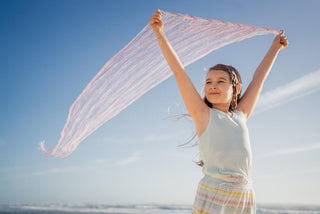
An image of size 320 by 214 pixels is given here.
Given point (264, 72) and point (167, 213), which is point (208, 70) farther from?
point (167, 213)

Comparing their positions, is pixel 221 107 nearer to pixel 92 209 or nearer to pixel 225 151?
pixel 225 151

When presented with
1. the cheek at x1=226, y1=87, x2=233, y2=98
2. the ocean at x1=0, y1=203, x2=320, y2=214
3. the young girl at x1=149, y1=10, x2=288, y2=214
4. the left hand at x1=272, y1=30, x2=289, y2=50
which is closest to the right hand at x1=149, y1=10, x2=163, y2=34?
the young girl at x1=149, y1=10, x2=288, y2=214

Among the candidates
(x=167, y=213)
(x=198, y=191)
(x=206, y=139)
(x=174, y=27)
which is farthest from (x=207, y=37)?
(x=167, y=213)

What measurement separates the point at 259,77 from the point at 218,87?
61 centimetres

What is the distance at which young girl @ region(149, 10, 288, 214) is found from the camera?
1845 millimetres

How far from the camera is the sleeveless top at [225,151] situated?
1.86 m

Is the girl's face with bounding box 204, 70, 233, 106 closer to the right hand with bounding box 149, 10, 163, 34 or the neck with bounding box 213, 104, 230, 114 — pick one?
the neck with bounding box 213, 104, 230, 114

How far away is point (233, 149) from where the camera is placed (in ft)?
6.21

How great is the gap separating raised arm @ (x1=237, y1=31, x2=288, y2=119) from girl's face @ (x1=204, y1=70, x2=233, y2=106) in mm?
266

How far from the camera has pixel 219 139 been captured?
75.2 inches

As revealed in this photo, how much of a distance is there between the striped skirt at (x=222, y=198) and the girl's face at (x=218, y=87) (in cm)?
60

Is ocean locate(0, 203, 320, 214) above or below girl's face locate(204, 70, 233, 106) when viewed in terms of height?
below

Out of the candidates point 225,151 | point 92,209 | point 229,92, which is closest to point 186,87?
point 229,92

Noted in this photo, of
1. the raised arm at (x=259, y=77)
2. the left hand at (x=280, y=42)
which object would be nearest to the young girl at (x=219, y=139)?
the raised arm at (x=259, y=77)
